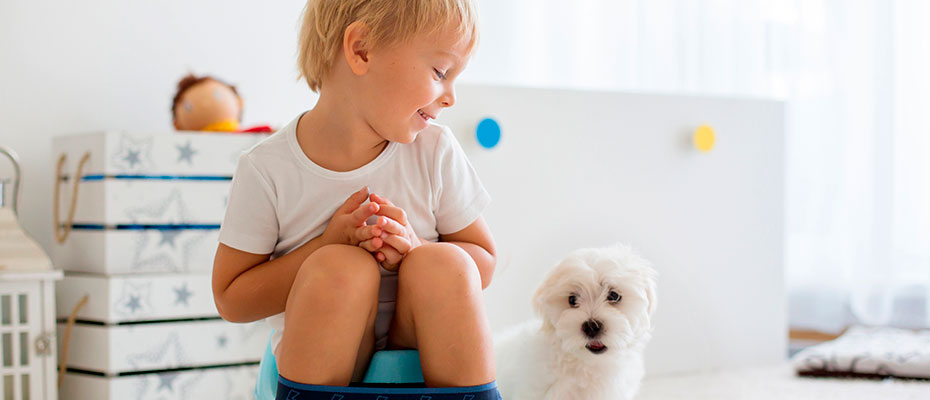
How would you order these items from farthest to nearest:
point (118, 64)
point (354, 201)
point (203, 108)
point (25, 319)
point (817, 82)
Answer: point (817, 82) → point (118, 64) → point (203, 108) → point (25, 319) → point (354, 201)

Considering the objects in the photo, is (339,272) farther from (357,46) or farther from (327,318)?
(357,46)

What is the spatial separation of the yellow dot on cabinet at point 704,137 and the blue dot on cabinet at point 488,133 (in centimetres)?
41

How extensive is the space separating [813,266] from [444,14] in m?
1.61

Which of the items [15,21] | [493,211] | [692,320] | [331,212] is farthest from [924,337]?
[15,21]

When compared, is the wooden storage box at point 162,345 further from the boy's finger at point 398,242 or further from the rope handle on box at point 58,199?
the boy's finger at point 398,242

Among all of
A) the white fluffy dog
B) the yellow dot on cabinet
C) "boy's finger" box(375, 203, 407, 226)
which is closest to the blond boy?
"boy's finger" box(375, 203, 407, 226)

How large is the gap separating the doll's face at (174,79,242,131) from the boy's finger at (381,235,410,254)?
788 mm

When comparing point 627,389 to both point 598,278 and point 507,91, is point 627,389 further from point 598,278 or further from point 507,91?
point 507,91

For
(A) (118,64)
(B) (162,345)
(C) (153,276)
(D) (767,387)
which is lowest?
(D) (767,387)

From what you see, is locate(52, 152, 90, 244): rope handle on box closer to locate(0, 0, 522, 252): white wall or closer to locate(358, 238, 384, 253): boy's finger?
locate(0, 0, 522, 252): white wall

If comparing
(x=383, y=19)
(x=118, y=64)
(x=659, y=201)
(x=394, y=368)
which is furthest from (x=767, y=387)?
(x=118, y=64)

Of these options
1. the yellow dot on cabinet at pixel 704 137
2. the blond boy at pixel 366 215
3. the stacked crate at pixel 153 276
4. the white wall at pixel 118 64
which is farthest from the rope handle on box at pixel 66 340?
the yellow dot on cabinet at pixel 704 137

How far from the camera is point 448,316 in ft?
2.29

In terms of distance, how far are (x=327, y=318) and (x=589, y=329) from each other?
334mm
